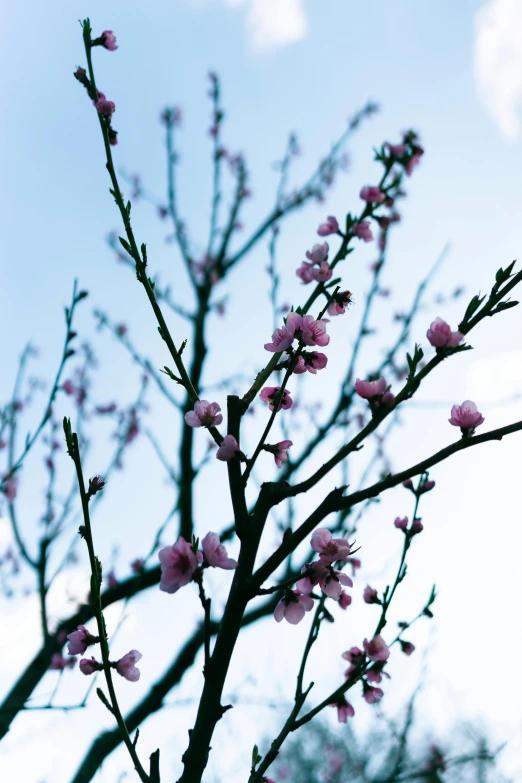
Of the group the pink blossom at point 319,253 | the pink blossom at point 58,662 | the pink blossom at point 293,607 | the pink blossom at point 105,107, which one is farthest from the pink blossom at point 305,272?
the pink blossom at point 58,662

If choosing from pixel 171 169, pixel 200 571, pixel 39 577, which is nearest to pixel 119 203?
pixel 200 571

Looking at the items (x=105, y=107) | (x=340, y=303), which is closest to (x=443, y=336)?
(x=340, y=303)

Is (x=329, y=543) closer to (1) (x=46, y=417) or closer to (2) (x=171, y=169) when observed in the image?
(1) (x=46, y=417)

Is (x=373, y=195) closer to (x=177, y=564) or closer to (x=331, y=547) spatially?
(x=331, y=547)

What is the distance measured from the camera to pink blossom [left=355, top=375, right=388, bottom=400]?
1.45m

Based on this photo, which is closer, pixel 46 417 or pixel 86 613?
pixel 46 417

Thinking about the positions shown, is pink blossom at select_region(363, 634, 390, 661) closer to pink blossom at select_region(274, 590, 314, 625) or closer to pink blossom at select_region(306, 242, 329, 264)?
pink blossom at select_region(274, 590, 314, 625)

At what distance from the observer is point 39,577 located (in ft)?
13.3

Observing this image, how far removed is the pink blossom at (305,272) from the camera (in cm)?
247

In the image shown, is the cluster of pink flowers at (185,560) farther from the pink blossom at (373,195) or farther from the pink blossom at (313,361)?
the pink blossom at (373,195)

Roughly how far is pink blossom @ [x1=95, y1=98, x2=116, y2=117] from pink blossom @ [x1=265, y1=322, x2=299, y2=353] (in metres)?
1.08

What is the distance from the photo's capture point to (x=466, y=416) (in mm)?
1450

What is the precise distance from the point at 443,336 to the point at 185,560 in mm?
865

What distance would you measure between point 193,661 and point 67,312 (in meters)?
3.05
